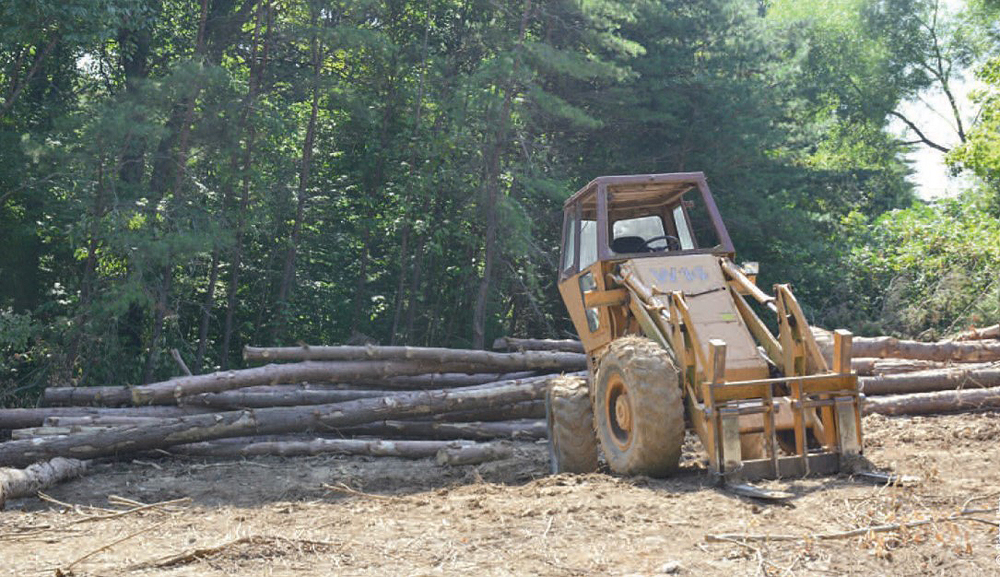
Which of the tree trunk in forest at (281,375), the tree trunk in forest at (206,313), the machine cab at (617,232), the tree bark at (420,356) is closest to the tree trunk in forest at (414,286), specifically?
the tree trunk in forest at (206,313)

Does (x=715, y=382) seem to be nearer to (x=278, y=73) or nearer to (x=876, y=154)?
(x=278, y=73)

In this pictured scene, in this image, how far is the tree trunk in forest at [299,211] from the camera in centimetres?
1988

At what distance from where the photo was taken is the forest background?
1560 centimetres

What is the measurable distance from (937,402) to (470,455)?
6.03 metres

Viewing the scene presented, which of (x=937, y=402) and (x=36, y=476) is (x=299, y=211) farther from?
(x=937, y=402)

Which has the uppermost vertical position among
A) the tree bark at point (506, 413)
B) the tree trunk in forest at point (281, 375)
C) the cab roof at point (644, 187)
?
the cab roof at point (644, 187)

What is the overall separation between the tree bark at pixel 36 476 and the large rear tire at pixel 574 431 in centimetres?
481

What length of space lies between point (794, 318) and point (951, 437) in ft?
12.1

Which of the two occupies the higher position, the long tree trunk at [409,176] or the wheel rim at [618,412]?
the long tree trunk at [409,176]

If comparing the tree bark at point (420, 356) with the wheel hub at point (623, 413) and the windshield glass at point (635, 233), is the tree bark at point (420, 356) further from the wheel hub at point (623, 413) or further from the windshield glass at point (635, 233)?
the wheel hub at point (623, 413)

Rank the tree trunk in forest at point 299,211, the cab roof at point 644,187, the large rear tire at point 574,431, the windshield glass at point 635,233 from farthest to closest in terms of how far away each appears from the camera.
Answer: the tree trunk in forest at point 299,211
the windshield glass at point 635,233
the cab roof at point 644,187
the large rear tire at point 574,431

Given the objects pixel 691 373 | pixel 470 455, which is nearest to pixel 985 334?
pixel 470 455

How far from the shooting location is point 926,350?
13.4 metres

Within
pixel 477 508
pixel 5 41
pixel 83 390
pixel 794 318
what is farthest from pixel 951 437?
pixel 5 41
